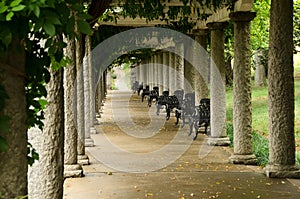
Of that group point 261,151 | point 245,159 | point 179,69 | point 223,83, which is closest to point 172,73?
point 179,69

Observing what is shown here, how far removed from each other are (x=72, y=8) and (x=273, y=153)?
271 inches

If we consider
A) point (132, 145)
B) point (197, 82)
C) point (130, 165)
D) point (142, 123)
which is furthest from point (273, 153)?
point (142, 123)

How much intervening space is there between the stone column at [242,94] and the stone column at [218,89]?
2.81 metres

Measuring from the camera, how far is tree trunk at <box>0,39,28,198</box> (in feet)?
8.73

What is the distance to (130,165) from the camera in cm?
1112

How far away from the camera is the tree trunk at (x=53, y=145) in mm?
4879

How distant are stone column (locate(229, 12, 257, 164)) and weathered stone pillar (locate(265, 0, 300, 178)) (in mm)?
2135

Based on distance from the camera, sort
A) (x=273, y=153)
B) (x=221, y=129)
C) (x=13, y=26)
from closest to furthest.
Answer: (x=13, y=26)
(x=273, y=153)
(x=221, y=129)

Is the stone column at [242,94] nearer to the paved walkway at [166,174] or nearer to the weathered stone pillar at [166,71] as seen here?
the paved walkway at [166,174]

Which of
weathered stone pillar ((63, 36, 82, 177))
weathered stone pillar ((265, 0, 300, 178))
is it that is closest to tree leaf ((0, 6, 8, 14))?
weathered stone pillar ((63, 36, 82, 177))

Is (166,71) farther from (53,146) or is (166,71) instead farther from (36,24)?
(36,24)

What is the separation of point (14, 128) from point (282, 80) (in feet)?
21.4

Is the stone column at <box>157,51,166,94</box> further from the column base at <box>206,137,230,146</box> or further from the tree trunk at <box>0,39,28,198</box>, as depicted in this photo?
the tree trunk at <box>0,39,28,198</box>

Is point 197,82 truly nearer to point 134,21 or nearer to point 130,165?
point 134,21
